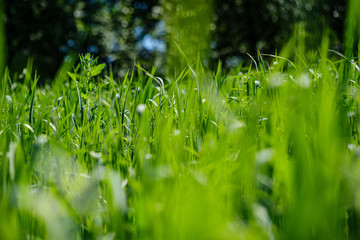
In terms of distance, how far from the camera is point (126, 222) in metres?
0.70

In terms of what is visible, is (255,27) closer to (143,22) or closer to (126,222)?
(143,22)

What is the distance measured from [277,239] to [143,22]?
392 inches

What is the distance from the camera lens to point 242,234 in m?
0.53

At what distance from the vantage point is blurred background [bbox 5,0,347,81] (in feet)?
26.7

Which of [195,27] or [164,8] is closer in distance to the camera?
[195,27]

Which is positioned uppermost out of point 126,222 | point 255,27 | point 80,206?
point 80,206

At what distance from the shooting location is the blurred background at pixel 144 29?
8.12m

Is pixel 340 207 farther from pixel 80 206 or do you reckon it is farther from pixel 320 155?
pixel 80 206

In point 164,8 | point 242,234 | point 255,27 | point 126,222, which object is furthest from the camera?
point 164,8

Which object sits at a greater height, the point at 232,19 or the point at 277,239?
the point at 277,239

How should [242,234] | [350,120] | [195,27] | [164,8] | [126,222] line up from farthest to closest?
[164,8], [195,27], [350,120], [126,222], [242,234]

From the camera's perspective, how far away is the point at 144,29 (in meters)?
10.1

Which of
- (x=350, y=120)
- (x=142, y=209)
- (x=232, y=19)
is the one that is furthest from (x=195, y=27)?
(x=142, y=209)

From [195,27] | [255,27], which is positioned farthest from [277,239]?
[255,27]
